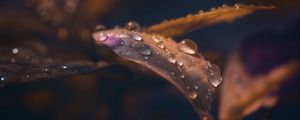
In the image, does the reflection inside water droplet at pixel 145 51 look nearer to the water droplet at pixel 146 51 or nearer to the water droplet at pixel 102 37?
the water droplet at pixel 146 51

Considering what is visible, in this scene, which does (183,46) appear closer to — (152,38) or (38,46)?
(152,38)

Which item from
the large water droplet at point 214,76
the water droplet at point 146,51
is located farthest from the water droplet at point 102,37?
the large water droplet at point 214,76

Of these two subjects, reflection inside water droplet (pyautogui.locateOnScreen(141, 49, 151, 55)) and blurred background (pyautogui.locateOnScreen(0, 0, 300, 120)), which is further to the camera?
blurred background (pyautogui.locateOnScreen(0, 0, 300, 120))

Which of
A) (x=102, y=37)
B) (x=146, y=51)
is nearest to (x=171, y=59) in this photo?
(x=146, y=51)

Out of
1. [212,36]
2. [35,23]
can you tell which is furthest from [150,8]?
[35,23]

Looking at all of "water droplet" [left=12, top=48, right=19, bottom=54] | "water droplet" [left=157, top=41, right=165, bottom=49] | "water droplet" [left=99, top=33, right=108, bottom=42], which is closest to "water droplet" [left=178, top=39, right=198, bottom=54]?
"water droplet" [left=157, top=41, right=165, bottom=49]

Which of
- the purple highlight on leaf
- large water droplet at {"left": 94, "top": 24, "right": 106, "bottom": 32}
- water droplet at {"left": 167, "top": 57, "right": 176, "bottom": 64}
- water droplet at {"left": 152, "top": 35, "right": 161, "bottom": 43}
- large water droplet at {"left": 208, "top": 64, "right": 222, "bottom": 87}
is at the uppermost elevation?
large water droplet at {"left": 94, "top": 24, "right": 106, "bottom": 32}

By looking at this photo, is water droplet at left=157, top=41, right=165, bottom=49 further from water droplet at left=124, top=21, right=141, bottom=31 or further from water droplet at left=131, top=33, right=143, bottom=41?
water droplet at left=124, top=21, right=141, bottom=31

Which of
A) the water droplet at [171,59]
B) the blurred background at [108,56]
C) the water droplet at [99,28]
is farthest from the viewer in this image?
the water droplet at [99,28]

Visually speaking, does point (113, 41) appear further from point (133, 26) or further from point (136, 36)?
point (133, 26)
